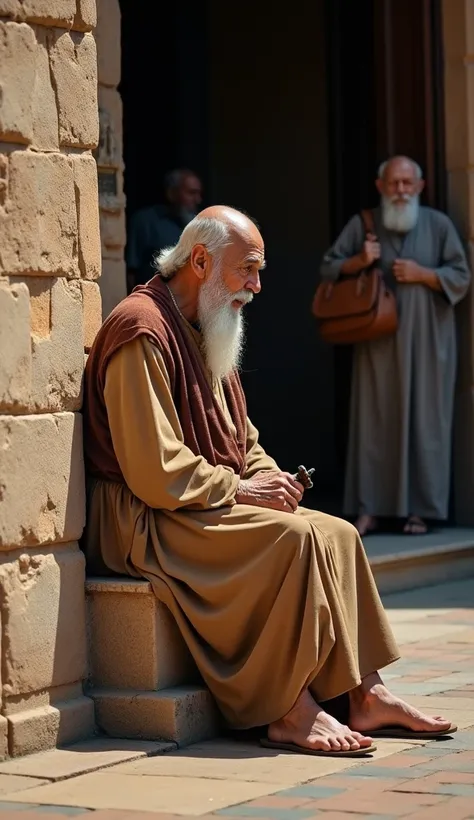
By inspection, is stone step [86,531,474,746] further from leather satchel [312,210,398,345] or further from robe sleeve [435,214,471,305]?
robe sleeve [435,214,471,305]

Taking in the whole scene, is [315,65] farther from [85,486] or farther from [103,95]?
[85,486]

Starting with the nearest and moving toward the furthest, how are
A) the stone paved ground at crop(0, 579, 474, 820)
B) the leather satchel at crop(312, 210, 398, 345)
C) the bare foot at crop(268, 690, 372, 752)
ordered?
the stone paved ground at crop(0, 579, 474, 820) < the bare foot at crop(268, 690, 372, 752) < the leather satchel at crop(312, 210, 398, 345)

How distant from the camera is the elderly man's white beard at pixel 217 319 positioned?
542cm

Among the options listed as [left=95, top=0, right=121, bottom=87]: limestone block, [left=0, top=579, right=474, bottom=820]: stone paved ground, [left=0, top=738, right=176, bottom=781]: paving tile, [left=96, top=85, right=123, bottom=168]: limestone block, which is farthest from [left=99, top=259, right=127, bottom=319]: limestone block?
[left=0, top=738, right=176, bottom=781]: paving tile

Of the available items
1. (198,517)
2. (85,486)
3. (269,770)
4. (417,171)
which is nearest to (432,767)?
(269,770)

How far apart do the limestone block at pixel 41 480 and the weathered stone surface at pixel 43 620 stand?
0.23 ft

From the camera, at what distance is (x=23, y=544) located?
4879mm

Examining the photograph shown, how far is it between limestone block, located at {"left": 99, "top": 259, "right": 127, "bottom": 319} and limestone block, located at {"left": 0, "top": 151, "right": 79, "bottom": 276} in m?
2.35

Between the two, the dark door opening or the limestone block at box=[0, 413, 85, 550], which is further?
the dark door opening

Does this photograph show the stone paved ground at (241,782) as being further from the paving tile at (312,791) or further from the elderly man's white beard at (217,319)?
the elderly man's white beard at (217,319)

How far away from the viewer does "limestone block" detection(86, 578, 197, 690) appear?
5117 mm

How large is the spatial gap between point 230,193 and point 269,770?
7423 millimetres

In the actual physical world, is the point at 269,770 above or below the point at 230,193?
below

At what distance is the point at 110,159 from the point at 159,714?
10.6 feet
